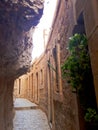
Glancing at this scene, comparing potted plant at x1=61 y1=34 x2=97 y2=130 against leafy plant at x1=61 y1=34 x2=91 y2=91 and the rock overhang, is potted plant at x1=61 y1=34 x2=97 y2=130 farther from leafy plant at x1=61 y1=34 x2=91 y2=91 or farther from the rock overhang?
the rock overhang

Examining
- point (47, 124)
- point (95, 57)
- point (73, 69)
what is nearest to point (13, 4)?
point (73, 69)

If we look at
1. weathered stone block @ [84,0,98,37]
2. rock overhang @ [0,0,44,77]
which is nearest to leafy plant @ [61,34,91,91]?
weathered stone block @ [84,0,98,37]

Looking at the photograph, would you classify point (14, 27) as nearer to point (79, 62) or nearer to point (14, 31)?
point (14, 31)

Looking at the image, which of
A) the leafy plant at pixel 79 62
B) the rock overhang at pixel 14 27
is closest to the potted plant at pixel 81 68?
the leafy plant at pixel 79 62

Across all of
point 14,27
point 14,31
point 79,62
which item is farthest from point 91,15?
point 14,31

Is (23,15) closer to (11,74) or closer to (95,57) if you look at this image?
(95,57)

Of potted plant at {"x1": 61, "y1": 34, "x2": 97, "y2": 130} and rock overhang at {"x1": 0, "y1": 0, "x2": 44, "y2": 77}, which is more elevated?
rock overhang at {"x1": 0, "y1": 0, "x2": 44, "y2": 77}

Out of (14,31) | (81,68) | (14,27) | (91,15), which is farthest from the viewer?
(14,31)

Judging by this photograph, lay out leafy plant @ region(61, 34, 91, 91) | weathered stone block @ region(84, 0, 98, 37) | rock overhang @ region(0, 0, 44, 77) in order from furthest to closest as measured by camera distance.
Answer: rock overhang @ region(0, 0, 44, 77), leafy plant @ region(61, 34, 91, 91), weathered stone block @ region(84, 0, 98, 37)

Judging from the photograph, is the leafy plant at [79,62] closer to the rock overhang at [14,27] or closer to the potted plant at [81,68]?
the potted plant at [81,68]

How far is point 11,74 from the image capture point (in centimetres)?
564

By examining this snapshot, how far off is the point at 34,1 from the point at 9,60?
229cm

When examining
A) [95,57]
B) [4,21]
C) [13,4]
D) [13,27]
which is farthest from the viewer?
[13,27]

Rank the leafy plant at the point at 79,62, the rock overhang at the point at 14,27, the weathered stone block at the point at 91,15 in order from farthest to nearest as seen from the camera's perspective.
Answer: the rock overhang at the point at 14,27 < the leafy plant at the point at 79,62 < the weathered stone block at the point at 91,15
